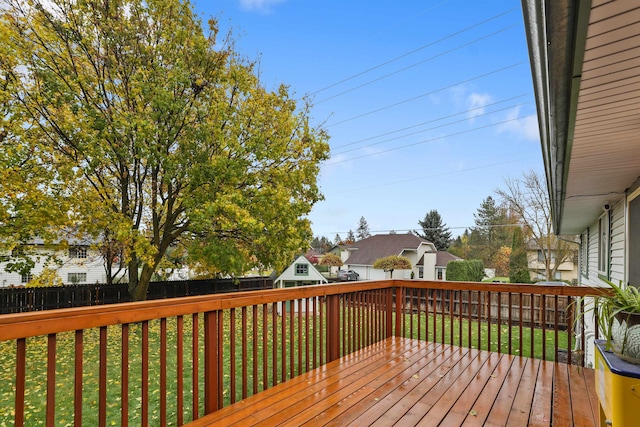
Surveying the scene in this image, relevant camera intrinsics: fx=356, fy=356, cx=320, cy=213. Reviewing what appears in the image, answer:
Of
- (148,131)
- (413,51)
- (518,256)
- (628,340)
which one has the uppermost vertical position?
(413,51)

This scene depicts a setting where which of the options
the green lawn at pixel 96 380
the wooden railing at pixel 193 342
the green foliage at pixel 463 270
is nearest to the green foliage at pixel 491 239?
the green foliage at pixel 463 270

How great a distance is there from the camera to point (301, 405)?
96.7 inches

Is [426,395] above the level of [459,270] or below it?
above

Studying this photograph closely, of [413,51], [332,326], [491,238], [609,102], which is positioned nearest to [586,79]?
[609,102]

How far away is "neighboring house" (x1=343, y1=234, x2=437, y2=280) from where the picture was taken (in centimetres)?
2686

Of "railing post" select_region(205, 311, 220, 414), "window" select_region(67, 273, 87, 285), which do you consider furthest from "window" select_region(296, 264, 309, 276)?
"railing post" select_region(205, 311, 220, 414)

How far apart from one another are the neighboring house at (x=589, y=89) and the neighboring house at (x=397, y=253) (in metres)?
22.2

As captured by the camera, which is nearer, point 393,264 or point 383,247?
point 393,264

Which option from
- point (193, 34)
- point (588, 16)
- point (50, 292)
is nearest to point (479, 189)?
point (193, 34)

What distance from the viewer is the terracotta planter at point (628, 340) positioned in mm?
1771

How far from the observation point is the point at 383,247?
28547mm

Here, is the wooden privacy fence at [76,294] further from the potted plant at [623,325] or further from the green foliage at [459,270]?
the green foliage at [459,270]

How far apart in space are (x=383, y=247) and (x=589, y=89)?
88.9 ft

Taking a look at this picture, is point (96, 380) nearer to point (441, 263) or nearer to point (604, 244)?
point (604, 244)
